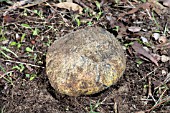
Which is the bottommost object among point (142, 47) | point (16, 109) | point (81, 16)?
point (16, 109)

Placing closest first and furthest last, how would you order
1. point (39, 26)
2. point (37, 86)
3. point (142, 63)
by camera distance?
point (37, 86) < point (142, 63) < point (39, 26)

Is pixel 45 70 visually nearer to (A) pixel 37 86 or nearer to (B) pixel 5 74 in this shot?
(A) pixel 37 86

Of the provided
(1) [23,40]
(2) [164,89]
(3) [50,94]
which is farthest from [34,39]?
(2) [164,89]

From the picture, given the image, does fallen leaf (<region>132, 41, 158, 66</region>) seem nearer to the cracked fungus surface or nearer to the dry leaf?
the cracked fungus surface

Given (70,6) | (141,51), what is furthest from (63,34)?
(141,51)

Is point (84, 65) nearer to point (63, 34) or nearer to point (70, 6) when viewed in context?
point (63, 34)

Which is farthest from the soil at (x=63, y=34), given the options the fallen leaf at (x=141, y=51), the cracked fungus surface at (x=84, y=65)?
the cracked fungus surface at (x=84, y=65)

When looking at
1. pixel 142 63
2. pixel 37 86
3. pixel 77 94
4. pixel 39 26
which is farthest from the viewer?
pixel 39 26
